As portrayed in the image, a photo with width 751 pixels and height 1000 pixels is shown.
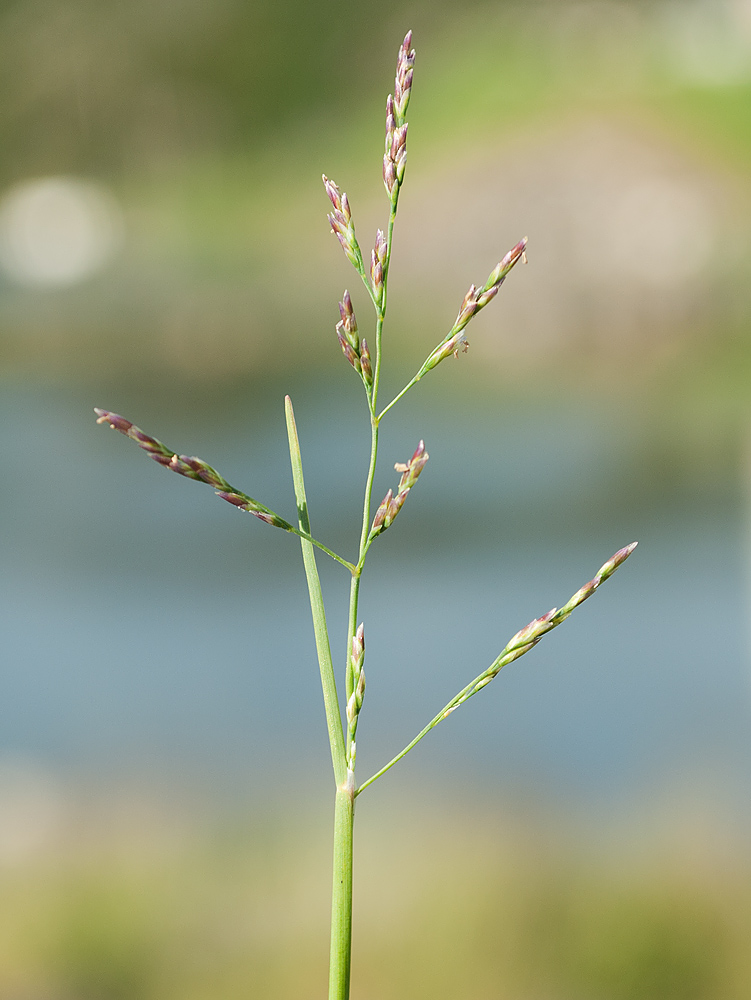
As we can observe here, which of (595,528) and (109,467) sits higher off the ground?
(109,467)

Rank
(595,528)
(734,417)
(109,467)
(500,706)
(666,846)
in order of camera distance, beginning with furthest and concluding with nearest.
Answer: (109,467), (734,417), (595,528), (500,706), (666,846)

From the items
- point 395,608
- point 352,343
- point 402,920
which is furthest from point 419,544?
point 352,343

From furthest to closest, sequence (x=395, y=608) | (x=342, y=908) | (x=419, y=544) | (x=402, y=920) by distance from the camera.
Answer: (x=419, y=544) < (x=395, y=608) < (x=402, y=920) < (x=342, y=908)

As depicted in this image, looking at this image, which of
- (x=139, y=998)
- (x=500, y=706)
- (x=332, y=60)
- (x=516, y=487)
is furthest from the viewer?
(x=332, y=60)

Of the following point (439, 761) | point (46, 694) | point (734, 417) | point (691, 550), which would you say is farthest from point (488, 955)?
point (734, 417)

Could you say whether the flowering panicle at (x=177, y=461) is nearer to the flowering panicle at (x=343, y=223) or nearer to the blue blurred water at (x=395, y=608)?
the flowering panicle at (x=343, y=223)

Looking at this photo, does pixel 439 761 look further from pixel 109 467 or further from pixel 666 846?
pixel 109 467

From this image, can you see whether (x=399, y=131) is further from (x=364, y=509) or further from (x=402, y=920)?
(x=402, y=920)
